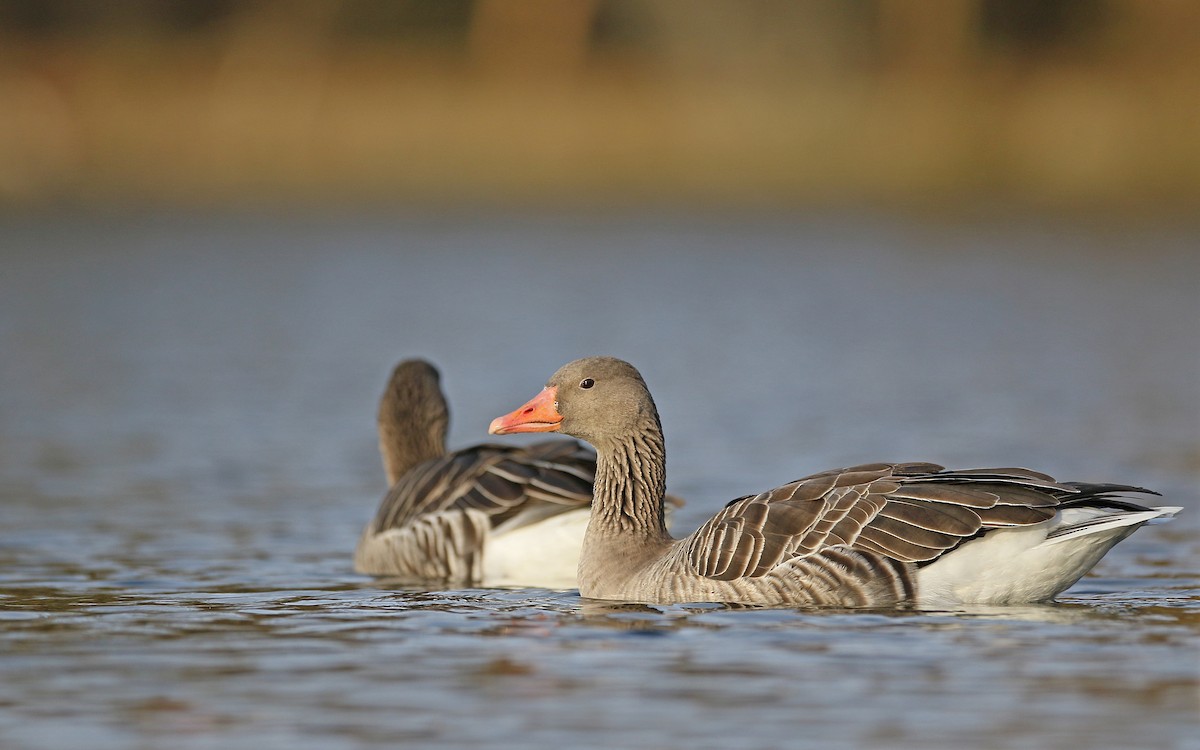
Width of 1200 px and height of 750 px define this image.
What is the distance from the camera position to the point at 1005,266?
1241 inches

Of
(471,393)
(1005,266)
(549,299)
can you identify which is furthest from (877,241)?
(471,393)

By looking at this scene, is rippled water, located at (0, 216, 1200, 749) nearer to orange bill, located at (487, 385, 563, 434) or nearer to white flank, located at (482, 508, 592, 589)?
white flank, located at (482, 508, 592, 589)

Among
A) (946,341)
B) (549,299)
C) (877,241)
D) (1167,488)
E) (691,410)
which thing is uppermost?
(877,241)

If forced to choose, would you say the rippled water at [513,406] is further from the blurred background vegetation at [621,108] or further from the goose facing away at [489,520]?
the blurred background vegetation at [621,108]

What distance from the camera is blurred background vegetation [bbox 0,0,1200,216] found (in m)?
45.2

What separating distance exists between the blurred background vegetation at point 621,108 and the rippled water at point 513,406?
845cm

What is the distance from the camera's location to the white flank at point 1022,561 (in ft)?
26.9

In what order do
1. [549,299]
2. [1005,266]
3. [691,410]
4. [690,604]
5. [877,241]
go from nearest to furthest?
[690,604] < [691,410] < [549,299] < [1005,266] < [877,241]

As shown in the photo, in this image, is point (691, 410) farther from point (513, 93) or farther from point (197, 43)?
point (197, 43)

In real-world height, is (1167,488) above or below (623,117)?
below

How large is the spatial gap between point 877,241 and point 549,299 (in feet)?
34.9

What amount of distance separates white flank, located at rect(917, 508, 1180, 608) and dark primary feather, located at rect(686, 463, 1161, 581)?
0.25 ft

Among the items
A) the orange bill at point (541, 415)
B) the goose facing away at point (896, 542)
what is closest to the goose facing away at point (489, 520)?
the orange bill at point (541, 415)

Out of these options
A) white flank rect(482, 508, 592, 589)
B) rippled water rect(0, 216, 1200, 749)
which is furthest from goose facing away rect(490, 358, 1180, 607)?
white flank rect(482, 508, 592, 589)
